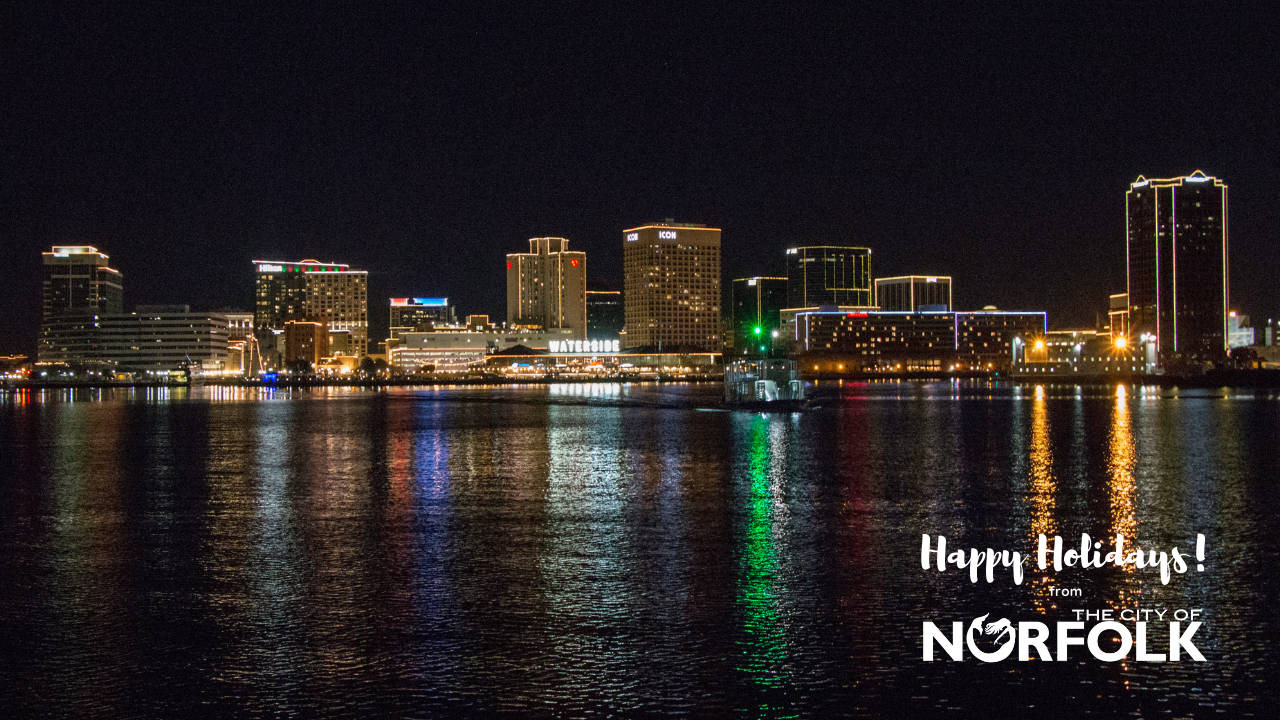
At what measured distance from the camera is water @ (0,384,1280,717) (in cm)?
1302

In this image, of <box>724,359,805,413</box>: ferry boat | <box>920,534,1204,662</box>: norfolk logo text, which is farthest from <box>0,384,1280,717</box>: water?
<box>724,359,805,413</box>: ferry boat

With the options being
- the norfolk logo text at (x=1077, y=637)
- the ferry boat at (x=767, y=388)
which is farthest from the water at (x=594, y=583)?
the ferry boat at (x=767, y=388)

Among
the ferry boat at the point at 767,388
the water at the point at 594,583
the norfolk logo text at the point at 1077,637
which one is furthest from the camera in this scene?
the ferry boat at the point at 767,388

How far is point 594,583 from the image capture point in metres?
18.8

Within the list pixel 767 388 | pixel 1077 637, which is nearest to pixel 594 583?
pixel 1077 637

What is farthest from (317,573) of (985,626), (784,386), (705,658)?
(784,386)

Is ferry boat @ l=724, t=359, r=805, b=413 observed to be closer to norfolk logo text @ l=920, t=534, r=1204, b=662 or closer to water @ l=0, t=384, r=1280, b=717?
water @ l=0, t=384, r=1280, b=717

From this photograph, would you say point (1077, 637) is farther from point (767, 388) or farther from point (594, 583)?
point (767, 388)

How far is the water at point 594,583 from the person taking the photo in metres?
13.0

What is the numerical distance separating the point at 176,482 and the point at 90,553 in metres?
14.3

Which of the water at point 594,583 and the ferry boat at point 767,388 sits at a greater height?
the ferry boat at point 767,388

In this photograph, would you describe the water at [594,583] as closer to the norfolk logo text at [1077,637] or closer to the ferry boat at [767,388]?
the norfolk logo text at [1077,637]

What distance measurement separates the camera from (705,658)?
14.2 metres

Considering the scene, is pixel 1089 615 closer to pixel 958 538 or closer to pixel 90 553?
pixel 958 538
